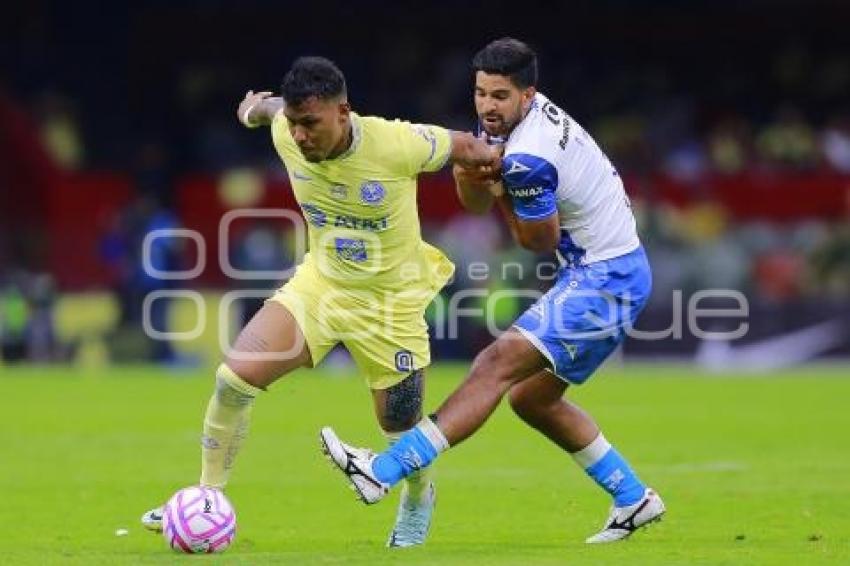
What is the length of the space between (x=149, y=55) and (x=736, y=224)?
10044 millimetres

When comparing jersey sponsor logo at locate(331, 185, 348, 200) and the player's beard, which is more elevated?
the player's beard

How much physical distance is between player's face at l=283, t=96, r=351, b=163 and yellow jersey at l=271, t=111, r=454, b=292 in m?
0.13

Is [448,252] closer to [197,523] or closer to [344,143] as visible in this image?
[344,143]

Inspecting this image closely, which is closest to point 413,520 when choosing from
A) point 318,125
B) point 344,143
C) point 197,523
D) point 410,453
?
point 410,453

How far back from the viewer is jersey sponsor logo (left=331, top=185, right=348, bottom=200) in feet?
32.5

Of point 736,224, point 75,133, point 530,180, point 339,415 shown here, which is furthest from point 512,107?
point 75,133

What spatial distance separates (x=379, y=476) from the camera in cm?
923

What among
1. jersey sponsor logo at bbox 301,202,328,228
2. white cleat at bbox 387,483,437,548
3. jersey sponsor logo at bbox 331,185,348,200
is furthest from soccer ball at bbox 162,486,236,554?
jersey sponsor logo at bbox 331,185,348,200

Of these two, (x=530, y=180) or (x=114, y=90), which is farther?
(x=114, y=90)

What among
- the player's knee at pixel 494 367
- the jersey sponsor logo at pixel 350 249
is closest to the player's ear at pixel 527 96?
the jersey sponsor logo at pixel 350 249

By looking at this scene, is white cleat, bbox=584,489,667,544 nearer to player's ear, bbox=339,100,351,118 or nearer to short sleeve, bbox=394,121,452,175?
short sleeve, bbox=394,121,452,175

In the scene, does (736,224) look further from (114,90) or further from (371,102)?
(114,90)

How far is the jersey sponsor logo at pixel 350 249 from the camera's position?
32.9ft

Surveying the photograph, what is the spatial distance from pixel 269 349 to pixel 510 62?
6.08 ft
